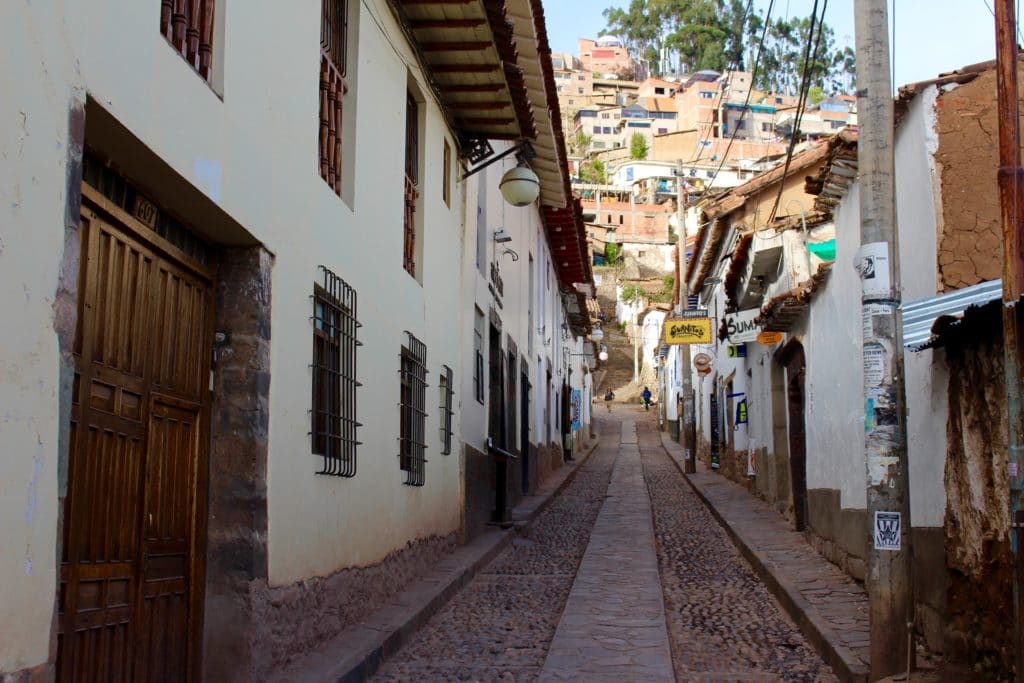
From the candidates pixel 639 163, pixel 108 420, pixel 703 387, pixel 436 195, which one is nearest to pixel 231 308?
pixel 108 420

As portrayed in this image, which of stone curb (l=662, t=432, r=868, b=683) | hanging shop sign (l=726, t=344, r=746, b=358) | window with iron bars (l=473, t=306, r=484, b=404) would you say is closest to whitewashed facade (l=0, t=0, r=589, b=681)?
stone curb (l=662, t=432, r=868, b=683)

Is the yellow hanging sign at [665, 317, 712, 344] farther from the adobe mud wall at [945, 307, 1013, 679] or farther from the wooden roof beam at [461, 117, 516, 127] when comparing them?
the adobe mud wall at [945, 307, 1013, 679]

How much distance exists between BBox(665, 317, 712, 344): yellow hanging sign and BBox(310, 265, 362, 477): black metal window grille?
14431 mm

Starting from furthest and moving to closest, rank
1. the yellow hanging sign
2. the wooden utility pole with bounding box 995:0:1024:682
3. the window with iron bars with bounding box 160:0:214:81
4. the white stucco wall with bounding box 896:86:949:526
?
the yellow hanging sign → the white stucco wall with bounding box 896:86:949:526 → the wooden utility pole with bounding box 995:0:1024:682 → the window with iron bars with bounding box 160:0:214:81

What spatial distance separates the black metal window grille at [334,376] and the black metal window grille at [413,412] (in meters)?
1.67

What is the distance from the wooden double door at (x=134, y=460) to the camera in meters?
4.51

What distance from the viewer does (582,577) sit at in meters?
10.6

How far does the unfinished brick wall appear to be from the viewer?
6730 millimetres

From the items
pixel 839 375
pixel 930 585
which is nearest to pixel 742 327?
pixel 839 375

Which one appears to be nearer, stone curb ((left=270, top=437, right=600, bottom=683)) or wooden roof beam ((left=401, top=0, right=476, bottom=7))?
stone curb ((left=270, top=437, right=600, bottom=683))

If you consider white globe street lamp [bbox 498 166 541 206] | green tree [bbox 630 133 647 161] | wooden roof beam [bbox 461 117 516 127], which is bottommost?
white globe street lamp [bbox 498 166 541 206]

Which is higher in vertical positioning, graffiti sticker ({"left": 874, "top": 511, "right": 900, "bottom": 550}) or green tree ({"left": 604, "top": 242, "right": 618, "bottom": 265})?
green tree ({"left": 604, "top": 242, "right": 618, "bottom": 265})

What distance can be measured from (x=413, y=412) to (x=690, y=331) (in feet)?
41.2

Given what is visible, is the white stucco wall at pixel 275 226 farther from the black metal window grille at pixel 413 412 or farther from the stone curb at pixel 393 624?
the stone curb at pixel 393 624
